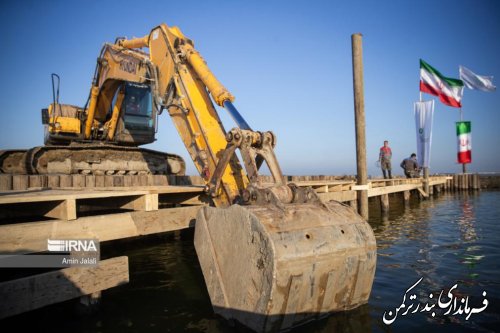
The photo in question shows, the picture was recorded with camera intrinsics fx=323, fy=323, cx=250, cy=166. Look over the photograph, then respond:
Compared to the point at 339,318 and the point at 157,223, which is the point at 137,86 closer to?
the point at 157,223

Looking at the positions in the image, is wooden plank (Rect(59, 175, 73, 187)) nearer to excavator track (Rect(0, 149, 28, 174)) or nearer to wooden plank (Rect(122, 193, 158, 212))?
wooden plank (Rect(122, 193, 158, 212))

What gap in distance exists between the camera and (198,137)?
19.2 feet

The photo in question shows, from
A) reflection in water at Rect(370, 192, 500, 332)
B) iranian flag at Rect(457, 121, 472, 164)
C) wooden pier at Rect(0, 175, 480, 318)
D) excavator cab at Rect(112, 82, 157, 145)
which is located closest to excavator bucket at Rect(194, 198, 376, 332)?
reflection in water at Rect(370, 192, 500, 332)

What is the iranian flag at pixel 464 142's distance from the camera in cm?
2312

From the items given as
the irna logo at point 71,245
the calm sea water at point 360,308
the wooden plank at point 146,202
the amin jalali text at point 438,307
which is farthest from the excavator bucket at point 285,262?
the wooden plank at point 146,202

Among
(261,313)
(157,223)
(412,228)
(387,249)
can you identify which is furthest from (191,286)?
(412,228)

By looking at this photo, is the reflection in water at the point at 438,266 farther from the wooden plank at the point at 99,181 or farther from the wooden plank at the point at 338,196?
the wooden plank at the point at 99,181

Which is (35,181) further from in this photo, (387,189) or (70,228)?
(387,189)

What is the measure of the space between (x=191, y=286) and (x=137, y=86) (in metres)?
9.24

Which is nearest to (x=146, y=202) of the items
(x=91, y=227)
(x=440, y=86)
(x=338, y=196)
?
(x=91, y=227)

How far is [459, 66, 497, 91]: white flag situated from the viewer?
23.7 metres

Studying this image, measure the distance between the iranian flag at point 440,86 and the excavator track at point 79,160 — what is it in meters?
16.7

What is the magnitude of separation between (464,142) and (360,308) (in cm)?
2426

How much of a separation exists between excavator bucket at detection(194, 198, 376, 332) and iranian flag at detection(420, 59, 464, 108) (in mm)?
19059
